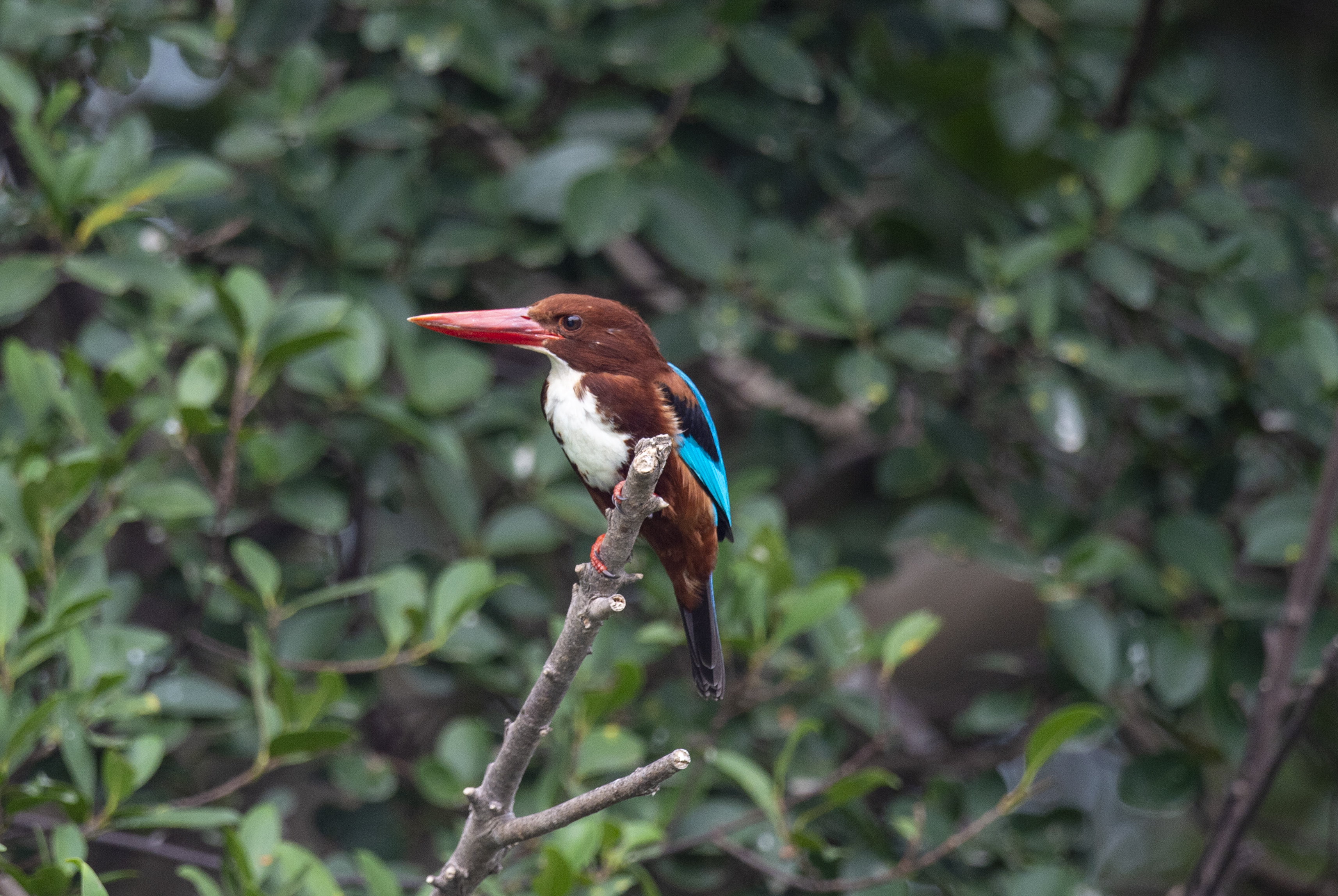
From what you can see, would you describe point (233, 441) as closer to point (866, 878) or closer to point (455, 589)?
point (455, 589)

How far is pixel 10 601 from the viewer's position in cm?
186

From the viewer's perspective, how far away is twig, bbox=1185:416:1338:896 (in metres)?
2.13

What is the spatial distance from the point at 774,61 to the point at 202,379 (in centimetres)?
140

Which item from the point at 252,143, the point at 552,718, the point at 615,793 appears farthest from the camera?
the point at 252,143

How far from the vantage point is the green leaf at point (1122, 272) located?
2768 mm

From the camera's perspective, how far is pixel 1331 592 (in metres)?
2.80

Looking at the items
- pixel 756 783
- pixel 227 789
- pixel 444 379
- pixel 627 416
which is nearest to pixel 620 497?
pixel 627 416

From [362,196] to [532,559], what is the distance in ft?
3.04

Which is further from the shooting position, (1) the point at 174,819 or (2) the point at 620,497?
(1) the point at 174,819

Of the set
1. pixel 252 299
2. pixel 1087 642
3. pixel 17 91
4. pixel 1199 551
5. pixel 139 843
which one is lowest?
pixel 139 843

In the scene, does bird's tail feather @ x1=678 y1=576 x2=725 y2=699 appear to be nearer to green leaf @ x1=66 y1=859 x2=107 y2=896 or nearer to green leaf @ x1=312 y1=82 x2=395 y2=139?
green leaf @ x1=66 y1=859 x2=107 y2=896

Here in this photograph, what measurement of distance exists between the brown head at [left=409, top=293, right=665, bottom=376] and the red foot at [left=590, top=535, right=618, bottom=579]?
0.27 metres

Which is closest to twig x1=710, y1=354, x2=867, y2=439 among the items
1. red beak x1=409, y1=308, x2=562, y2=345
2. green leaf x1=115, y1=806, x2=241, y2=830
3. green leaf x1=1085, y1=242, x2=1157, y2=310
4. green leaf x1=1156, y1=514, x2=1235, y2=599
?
green leaf x1=1085, y1=242, x2=1157, y2=310

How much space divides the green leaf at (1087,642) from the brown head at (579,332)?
1.35m
